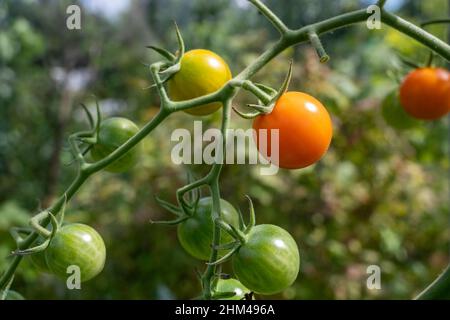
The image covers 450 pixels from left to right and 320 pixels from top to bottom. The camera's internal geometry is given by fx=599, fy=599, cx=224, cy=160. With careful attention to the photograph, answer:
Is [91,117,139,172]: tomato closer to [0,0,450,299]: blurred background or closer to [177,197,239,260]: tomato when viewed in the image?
[177,197,239,260]: tomato

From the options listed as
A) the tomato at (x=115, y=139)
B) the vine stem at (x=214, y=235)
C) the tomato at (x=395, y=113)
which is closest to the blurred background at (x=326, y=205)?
the tomato at (x=395, y=113)

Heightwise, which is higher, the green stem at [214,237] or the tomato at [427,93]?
the tomato at [427,93]

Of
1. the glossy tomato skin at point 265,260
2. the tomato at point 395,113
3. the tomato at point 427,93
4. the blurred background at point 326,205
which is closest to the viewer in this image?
the glossy tomato skin at point 265,260

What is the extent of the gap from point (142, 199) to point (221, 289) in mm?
1923

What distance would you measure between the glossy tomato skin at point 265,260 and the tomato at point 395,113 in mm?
622

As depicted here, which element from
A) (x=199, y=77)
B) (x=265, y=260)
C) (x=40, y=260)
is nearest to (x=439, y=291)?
(x=265, y=260)

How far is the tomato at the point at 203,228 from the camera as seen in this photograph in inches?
29.5

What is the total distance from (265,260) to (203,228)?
107 mm

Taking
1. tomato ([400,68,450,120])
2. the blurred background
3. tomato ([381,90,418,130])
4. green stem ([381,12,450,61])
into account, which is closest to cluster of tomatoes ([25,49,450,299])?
green stem ([381,12,450,61])

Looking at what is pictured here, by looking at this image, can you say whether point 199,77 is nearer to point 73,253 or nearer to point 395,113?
point 73,253

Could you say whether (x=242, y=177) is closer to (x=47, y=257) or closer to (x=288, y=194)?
(x=288, y=194)

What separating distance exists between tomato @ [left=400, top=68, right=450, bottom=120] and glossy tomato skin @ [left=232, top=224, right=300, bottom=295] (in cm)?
52

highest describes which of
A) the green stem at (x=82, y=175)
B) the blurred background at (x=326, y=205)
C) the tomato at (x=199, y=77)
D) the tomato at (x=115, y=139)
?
the blurred background at (x=326, y=205)

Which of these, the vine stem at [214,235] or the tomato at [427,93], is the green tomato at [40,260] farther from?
the tomato at [427,93]
